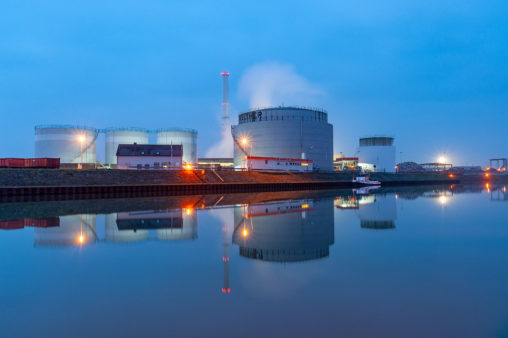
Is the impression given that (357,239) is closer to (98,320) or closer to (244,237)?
(244,237)

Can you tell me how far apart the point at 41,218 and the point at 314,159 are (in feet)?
196

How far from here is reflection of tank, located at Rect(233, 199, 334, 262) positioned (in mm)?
11570

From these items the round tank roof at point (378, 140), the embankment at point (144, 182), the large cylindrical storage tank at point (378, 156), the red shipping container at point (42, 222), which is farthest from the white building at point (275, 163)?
the red shipping container at point (42, 222)

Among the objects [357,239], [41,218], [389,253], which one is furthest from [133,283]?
[41,218]

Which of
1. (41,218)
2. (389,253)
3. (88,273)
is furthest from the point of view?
(41,218)

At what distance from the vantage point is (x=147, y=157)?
57.3m

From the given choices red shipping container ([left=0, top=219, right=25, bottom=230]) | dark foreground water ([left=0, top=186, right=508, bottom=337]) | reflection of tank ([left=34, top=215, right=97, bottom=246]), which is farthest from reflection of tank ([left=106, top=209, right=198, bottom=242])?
red shipping container ([left=0, top=219, right=25, bottom=230])

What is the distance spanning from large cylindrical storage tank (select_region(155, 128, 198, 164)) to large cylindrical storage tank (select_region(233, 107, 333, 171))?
32.4 ft

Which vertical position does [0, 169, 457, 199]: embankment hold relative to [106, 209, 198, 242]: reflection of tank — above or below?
above

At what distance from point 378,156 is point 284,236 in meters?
90.5

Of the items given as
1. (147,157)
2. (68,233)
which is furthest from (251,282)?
(147,157)

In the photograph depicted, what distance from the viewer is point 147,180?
4528 cm

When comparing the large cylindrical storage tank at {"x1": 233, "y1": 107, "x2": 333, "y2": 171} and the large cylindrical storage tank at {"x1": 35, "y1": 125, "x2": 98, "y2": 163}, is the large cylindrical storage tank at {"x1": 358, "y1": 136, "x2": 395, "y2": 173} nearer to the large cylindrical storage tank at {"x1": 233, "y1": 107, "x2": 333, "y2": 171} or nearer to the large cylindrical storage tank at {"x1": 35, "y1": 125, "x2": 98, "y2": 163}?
the large cylindrical storage tank at {"x1": 233, "y1": 107, "x2": 333, "y2": 171}

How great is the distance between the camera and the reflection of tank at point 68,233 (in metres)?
13.7
